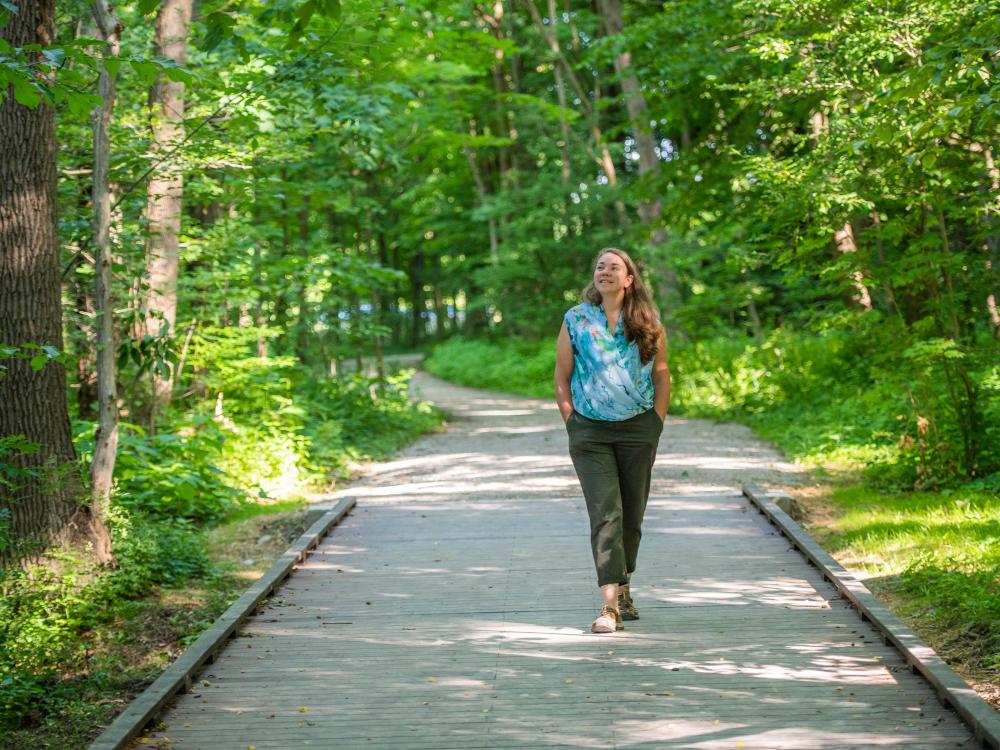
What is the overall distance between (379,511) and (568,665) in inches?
215

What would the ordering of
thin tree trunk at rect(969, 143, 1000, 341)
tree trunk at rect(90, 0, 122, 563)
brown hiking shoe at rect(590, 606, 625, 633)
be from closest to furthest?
brown hiking shoe at rect(590, 606, 625, 633), tree trunk at rect(90, 0, 122, 563), thin tree trunk at rect(969, 143, 1000, 341)

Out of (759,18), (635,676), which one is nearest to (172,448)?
(635,676)

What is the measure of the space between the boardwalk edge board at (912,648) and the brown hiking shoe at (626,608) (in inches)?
50.6

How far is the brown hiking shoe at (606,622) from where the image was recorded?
607 centimetres

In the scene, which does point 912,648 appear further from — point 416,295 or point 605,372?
point 416,295

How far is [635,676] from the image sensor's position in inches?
209

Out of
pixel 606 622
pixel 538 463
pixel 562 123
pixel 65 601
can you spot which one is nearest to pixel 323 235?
pixel 538 463

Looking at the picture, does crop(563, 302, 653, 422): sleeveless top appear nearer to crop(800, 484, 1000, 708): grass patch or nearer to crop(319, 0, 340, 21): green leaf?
crop(319, 0, 340, 21): green leaf

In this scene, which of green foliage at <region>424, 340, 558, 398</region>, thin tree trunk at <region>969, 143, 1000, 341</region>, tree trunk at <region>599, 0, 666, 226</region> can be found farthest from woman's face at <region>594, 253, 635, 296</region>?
green foliage at <region>424, 340, 558, 398</region>

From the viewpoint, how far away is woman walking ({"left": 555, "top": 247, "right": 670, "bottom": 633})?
5.86 metres

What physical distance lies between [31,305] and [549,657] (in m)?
4.18

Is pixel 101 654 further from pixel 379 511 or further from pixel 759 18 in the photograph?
pixel 759 18

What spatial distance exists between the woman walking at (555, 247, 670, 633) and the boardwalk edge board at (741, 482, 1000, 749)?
1.42 metres

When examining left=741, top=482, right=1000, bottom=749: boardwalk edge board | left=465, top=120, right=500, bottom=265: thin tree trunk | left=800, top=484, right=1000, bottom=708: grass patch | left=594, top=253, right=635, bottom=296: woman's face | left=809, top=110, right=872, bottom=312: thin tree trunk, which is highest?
left=465, top=120, right=500, bottom=265: thin tree trunk
